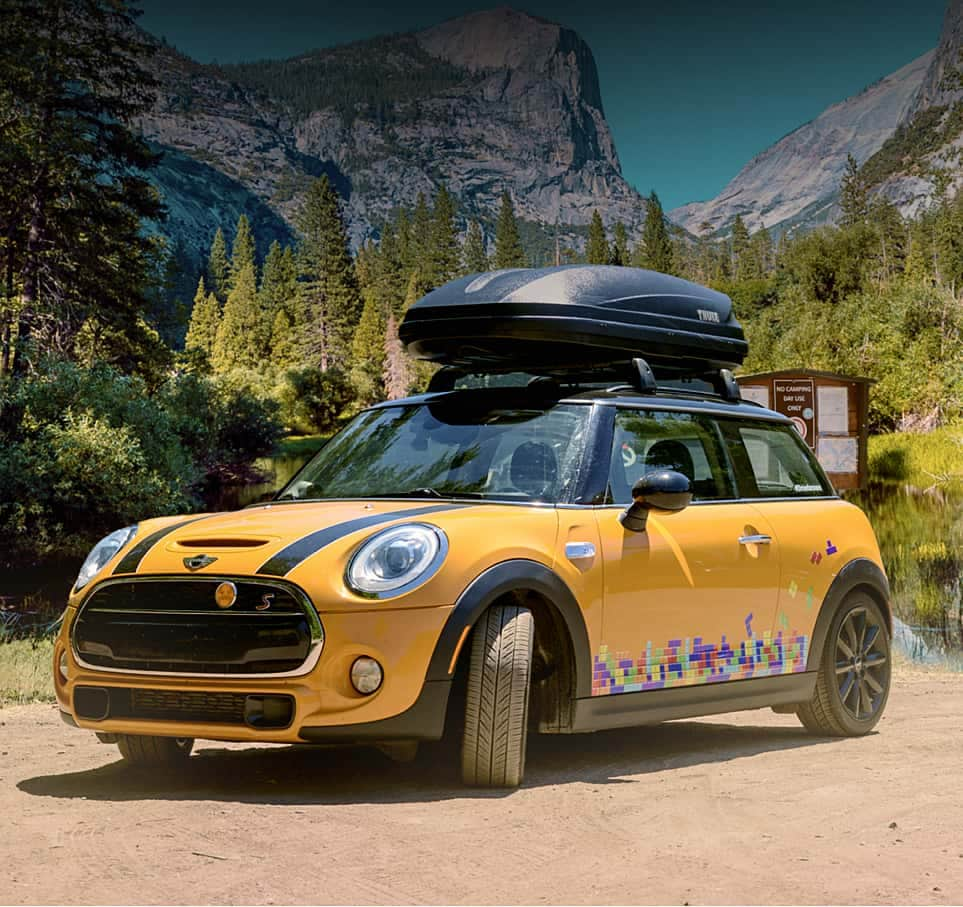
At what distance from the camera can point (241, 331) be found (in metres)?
155

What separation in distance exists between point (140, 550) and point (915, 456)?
158ft

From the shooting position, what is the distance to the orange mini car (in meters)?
6.12

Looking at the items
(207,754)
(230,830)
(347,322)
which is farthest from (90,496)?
(347,322)

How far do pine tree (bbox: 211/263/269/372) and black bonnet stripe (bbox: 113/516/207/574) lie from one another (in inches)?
5784

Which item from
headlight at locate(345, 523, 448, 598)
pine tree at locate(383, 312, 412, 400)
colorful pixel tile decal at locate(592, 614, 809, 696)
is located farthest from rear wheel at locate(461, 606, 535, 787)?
pine tree at locate(383, 312, 412, 400)

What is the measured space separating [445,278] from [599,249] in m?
15.6

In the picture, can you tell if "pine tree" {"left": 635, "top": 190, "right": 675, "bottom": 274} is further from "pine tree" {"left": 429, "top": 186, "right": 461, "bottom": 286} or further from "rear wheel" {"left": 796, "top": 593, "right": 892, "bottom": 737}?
"rear wheel" {"left": 796, "top": 593, "right": 892, "bottom": 737}

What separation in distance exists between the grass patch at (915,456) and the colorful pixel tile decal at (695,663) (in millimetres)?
40622

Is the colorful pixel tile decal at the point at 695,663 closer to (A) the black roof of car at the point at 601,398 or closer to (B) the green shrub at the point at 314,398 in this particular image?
(A) the black roof of car at the point at 601,398

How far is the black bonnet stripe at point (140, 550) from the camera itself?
646 cm

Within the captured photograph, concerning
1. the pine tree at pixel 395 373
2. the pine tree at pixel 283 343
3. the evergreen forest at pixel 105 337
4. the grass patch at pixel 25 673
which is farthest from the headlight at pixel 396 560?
the pine tree at pixel 395 373

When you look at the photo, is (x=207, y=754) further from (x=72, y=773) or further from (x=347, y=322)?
(x=347, y=322)

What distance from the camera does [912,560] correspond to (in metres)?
36.0

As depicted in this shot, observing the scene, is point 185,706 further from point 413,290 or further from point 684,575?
point 413,290
